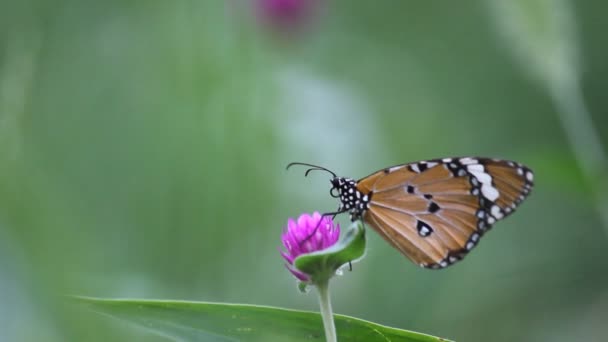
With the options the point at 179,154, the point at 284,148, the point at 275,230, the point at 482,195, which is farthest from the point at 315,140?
the point at 482,195

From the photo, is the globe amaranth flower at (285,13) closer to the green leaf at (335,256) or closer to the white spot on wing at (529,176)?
the white spot on wing at (529,176)

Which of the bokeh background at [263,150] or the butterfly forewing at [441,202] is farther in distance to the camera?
the bokeh background at [263,150]

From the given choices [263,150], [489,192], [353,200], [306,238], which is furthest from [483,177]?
[263,150]

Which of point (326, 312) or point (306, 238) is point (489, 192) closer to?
point (306, 238)

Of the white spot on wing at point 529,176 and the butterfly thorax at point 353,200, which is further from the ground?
the white spot on wing at point 529,176

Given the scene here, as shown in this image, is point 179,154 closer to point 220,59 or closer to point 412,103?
point 220,59

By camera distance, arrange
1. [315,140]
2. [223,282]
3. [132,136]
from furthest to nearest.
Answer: [315,140] → [132,136] → [223,282]

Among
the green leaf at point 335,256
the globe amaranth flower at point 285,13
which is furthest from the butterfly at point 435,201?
the globe amaranth flower at point 285,13
